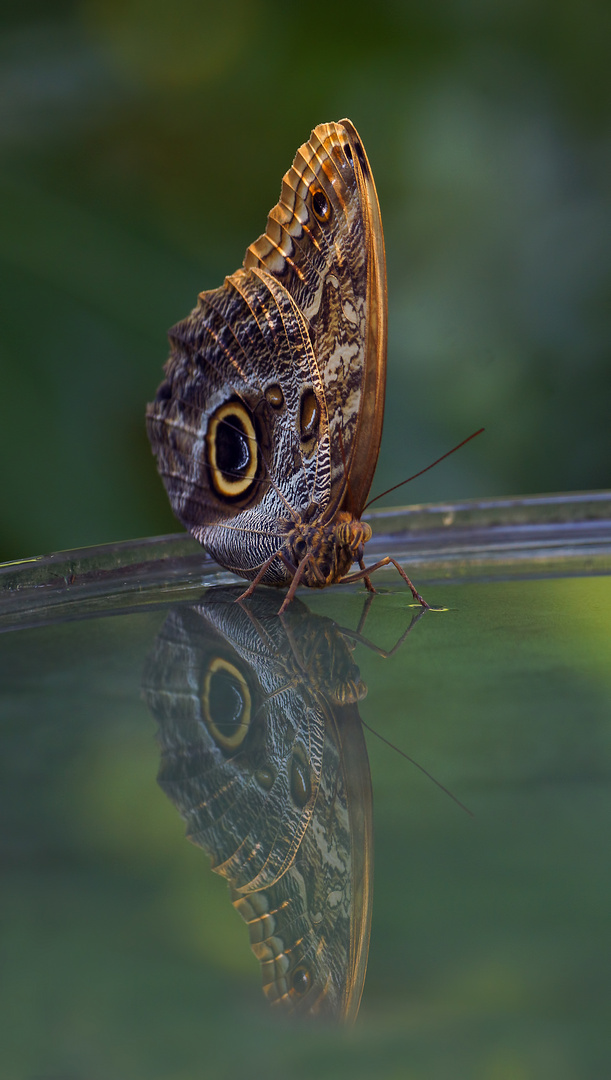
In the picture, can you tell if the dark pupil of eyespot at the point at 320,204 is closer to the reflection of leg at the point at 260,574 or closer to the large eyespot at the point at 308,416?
the large eyespot at the point at 308,416

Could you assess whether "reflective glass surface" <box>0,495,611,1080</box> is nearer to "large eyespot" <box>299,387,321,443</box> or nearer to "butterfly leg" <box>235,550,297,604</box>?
"butterfly leg" <box>235,550,297,604</box>

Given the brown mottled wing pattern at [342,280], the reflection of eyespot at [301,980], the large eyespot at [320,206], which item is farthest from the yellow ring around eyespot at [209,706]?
the large eyespot at [320,206]

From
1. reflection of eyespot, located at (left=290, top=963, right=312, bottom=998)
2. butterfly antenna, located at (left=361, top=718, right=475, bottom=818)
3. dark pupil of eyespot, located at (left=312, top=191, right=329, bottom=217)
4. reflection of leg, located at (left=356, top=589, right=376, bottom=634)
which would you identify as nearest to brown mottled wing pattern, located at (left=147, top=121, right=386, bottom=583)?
dark pupil of eyespot, located at (left=312, top=191, right=329, bottom=217)

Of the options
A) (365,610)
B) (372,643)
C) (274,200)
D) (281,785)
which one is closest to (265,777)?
(281,785)

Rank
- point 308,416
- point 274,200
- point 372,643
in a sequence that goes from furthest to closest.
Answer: point 274,200 < point 308,416 < point 372,643

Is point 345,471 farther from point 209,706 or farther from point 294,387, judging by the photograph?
point 209,706

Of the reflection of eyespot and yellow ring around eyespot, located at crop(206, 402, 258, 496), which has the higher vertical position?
the reflection of eyespot
